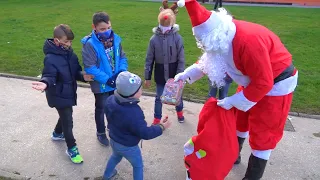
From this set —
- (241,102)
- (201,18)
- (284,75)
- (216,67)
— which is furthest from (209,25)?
(284,75)

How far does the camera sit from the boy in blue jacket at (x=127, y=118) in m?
2.92

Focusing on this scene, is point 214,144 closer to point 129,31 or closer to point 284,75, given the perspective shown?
point 284,75

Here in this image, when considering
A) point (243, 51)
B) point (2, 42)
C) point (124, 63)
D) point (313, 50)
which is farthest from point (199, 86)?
point (2, 42)

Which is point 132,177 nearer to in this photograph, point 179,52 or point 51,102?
point 51,102

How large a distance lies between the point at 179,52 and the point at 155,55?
0.32 meters

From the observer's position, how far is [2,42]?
8.68m

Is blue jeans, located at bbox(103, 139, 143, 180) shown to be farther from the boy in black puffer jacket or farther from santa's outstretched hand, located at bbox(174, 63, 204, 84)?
santa's outstretched hand, located at bbox(174, 63, 204, 84)

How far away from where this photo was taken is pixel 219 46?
2781 mm

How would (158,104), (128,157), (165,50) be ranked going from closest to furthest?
(128,157) → (165,50) → (158,104)

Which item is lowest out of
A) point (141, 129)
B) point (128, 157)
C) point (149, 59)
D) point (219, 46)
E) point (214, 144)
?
point (128, 157)

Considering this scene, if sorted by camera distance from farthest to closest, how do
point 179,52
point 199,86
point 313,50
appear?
point 313,50 < point 199,86 < point 179,52

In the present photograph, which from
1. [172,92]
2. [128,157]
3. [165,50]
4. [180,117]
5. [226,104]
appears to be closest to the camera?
[226,104]

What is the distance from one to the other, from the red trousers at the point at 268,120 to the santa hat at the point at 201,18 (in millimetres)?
823

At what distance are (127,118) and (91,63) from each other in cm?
110
